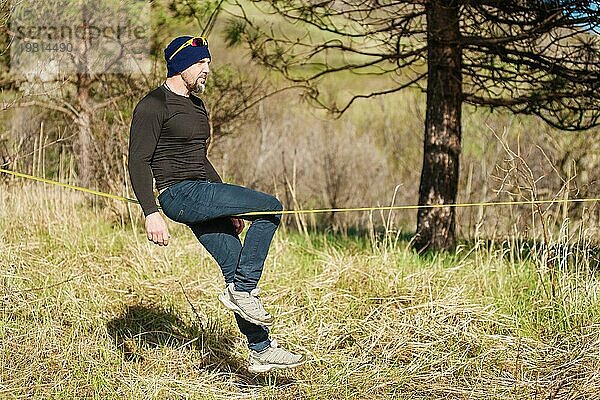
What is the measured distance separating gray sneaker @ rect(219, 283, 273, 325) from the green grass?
0.62m

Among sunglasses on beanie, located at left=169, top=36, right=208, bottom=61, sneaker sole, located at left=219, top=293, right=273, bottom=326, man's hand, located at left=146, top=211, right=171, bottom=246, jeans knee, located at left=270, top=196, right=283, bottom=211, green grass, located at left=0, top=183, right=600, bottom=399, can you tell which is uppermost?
sunglasses on beanie, located at left=169, top=36, right=208, bottom=61

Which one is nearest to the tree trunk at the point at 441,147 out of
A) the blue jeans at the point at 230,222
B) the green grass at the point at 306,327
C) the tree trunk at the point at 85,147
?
the green grass at the point at 306,327

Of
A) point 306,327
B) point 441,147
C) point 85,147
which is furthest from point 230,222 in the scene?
point 85,147

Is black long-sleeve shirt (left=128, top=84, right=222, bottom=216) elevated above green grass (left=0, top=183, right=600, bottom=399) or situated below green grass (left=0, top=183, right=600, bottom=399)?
above

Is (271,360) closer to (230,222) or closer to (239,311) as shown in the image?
(239,311)

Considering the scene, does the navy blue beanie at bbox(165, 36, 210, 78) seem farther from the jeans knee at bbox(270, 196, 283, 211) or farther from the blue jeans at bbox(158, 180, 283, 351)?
the jeans knee at bbox(270, 196, 283, 211)

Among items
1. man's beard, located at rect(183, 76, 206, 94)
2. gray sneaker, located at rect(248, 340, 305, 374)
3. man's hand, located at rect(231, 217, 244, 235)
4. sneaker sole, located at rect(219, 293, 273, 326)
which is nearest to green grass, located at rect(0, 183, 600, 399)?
gray sneaker, located at rect(248, 340, 305, 374)

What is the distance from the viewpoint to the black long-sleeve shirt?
374 cm

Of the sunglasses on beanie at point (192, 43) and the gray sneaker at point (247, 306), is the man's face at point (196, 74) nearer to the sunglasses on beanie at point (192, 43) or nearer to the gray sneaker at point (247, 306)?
the sunglasses on beanie at point (192, 43)

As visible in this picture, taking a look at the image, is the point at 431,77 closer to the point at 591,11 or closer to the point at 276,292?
the point at 591,11

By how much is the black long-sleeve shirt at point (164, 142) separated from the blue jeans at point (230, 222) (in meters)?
0.07

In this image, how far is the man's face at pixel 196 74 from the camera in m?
3.81

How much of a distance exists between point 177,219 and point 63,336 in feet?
5.01

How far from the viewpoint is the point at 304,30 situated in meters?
8.66
